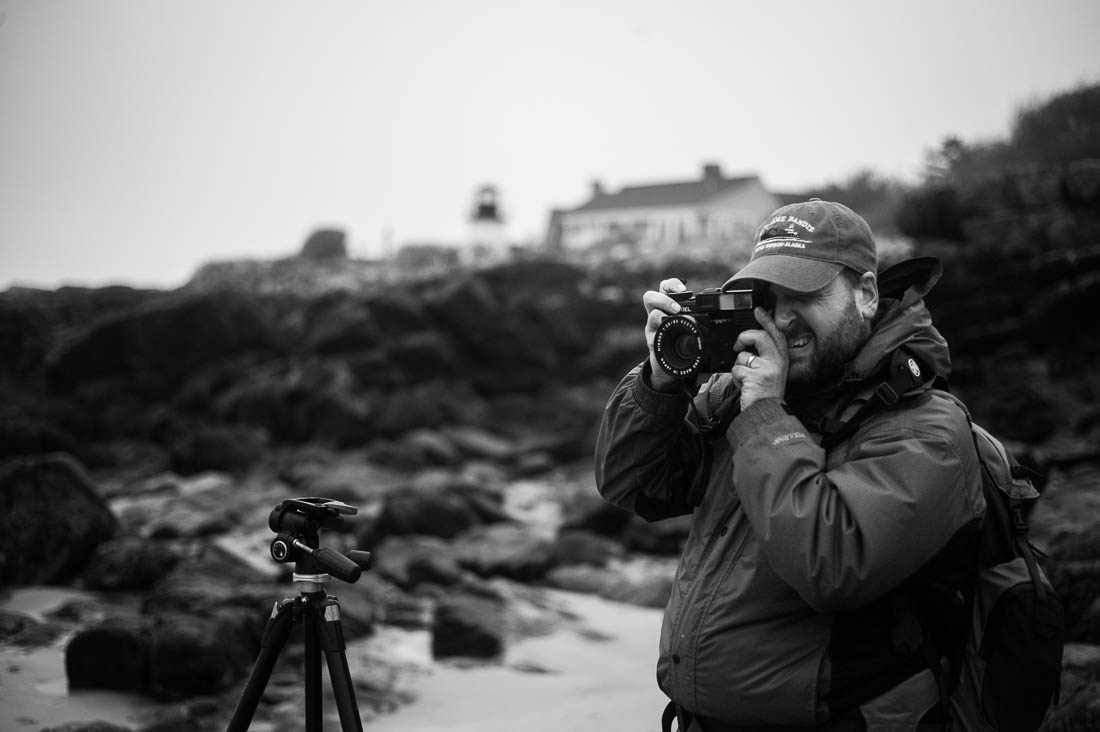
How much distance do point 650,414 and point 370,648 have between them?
16.4 ft

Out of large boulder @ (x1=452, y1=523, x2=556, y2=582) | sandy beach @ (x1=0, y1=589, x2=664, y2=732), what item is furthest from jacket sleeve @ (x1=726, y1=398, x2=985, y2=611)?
large boulder @ (x1=452, y1=523, x2=556, y2=582)

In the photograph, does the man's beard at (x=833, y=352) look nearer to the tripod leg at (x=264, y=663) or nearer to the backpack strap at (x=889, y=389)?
the backpack strap at (x=889, y=389)

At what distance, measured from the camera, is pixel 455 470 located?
49.8ft

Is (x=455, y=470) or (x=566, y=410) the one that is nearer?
(x=455, y=470)

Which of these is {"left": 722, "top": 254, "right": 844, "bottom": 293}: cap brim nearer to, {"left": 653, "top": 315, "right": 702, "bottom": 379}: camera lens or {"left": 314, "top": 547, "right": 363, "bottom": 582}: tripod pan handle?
{"left": 653, "top": 315, "right": 702, "bottom": 379}: camera lens

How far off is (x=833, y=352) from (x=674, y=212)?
39484mm

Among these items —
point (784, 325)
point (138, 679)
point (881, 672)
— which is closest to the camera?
point (881, 672)

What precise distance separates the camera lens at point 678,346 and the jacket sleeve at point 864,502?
388 millimetres

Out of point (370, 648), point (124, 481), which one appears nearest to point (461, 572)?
point (370, 648)

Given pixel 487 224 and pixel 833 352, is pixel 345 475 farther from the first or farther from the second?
pixel 487 224

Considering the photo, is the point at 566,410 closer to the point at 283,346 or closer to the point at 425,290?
the point at 425,290

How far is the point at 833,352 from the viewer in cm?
236

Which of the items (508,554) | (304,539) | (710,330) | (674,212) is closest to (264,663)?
(304,539)

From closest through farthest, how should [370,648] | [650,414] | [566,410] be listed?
[650,414] < [370,648] < [566,410]
